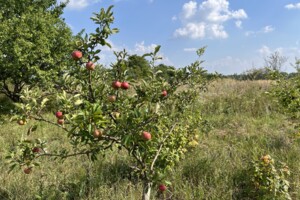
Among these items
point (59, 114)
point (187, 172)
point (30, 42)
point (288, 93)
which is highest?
point (30, 42)

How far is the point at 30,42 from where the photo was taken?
397 inches

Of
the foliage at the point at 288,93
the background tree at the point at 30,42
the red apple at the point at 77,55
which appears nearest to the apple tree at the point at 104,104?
the red apple at the point at 77,55

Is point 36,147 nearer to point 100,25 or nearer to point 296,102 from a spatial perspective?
point 100,25

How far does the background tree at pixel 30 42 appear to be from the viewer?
9.80 metres

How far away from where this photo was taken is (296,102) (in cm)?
419

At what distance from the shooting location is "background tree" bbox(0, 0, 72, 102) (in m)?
9.80

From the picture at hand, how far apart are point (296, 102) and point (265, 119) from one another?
3.74 metres

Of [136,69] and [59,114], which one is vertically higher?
[136,69]

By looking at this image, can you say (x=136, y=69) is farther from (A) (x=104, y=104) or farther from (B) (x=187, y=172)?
(B) (x=187, y=172)

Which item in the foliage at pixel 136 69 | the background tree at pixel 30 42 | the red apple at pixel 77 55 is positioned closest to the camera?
the red apple at pixel 77 55

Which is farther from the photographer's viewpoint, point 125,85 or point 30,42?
point 30,42

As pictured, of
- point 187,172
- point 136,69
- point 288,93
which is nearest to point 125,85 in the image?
point 136,69

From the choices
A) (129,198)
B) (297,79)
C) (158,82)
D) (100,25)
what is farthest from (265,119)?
(100,25)

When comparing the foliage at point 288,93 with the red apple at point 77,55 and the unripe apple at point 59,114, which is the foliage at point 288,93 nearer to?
the red apple at point 77,55
